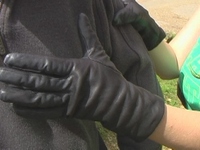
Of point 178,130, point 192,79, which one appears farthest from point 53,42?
point 192,79

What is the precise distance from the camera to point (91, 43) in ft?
3.28

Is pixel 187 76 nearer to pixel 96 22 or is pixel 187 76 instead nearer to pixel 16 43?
pixel 96 22

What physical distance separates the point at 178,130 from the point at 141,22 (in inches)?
14.2

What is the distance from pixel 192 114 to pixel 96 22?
0.37 metres

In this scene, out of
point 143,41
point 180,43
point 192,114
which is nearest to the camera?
point 192,114

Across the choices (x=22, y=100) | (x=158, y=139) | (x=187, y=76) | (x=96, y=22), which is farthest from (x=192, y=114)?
(x=22, y=100)

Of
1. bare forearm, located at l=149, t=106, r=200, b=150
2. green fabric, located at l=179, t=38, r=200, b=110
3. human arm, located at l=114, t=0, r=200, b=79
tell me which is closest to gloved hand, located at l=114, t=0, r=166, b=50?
human arm, located at l=114, t=0, r=200, b=79

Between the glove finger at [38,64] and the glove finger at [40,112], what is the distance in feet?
0.26

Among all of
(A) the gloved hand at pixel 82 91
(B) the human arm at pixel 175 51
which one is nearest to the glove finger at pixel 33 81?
(A) the gloved hand at pixel 82 91

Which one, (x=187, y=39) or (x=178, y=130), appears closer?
(x=178, y=130)

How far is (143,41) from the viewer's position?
4.38 feet

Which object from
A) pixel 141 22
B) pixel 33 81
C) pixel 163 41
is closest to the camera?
pixel 33 81

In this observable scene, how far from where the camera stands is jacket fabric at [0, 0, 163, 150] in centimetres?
90

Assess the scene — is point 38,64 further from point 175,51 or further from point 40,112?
point 175,51
